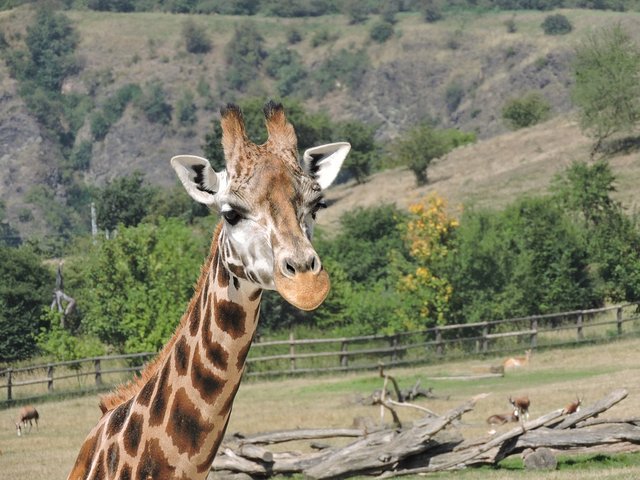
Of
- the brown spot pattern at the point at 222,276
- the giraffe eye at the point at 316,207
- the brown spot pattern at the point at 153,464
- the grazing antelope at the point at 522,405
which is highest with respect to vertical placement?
the giraffe eye at the point at 316,207

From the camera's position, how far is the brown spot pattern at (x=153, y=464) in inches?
271

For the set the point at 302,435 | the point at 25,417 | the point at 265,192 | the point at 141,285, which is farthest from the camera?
the point at 141,285

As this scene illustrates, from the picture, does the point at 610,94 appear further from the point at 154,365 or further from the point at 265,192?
the point at 265,192

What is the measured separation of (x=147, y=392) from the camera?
23.8 ft

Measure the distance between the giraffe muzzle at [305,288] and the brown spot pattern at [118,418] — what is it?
1853 millimetres

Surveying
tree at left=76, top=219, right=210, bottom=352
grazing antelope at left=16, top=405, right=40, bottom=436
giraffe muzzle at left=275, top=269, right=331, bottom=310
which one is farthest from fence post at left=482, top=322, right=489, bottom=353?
giraffe muzzle at left=275, top=269, right=331, bottom=310

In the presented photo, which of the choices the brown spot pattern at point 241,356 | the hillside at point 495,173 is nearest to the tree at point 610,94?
the hillside at point 495,173

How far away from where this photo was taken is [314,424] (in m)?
29.1

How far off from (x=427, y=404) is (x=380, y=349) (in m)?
12.5

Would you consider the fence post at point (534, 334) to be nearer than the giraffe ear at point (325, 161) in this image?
No

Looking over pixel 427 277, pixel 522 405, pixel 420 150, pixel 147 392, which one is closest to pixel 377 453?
pixel 522 405

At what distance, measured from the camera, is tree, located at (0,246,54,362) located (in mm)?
55500

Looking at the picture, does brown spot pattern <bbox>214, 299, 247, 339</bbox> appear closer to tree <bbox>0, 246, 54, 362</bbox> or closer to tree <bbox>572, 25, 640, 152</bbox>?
tree <bbox>0, 246, 54, 362</bbox>

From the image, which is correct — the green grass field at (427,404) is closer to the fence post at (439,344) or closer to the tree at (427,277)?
the fence post at (439,344)
